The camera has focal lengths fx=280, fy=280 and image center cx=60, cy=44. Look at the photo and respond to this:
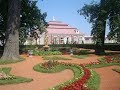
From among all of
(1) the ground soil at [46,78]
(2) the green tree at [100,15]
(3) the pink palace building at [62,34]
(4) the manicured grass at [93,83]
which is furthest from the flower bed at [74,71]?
(3) the pink palace building at [62,34]

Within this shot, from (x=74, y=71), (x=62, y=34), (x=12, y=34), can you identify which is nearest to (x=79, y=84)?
(x=74, y=71)

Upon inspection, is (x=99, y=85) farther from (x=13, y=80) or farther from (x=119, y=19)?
(x=119, y=19)

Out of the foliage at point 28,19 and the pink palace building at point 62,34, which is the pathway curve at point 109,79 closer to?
the foliage at point 28,19

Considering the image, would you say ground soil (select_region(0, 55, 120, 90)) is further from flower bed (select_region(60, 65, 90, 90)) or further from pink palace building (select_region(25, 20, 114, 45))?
pink palace building (select_region(25, 20, 114, 45))

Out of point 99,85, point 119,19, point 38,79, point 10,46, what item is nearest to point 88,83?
point 99,85

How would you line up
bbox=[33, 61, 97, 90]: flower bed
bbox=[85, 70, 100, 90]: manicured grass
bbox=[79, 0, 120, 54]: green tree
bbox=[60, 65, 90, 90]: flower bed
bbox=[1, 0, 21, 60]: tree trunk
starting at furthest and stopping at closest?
bbox=[79, 0, 120, 54]: green tree
bbox=[1, 0, 21, 60]: tree trunk
bbox=[85, 70, 100, 90]: manicured grass
bbox=[33, 61, 97, 90]: flower bed
bbox=[60, 65, 90, 90]: flower bed

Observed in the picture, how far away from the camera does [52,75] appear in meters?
15.6

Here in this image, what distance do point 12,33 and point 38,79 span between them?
829cm

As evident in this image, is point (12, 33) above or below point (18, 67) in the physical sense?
above

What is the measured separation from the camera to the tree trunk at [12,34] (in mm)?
21578

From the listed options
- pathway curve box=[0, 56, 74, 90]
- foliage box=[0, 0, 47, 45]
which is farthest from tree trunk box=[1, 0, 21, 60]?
foliage box=[0, 0, 47, 45]

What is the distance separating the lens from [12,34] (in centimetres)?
2186

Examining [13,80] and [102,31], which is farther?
[102,31]

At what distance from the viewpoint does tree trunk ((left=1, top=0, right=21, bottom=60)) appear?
2158 centimetres
